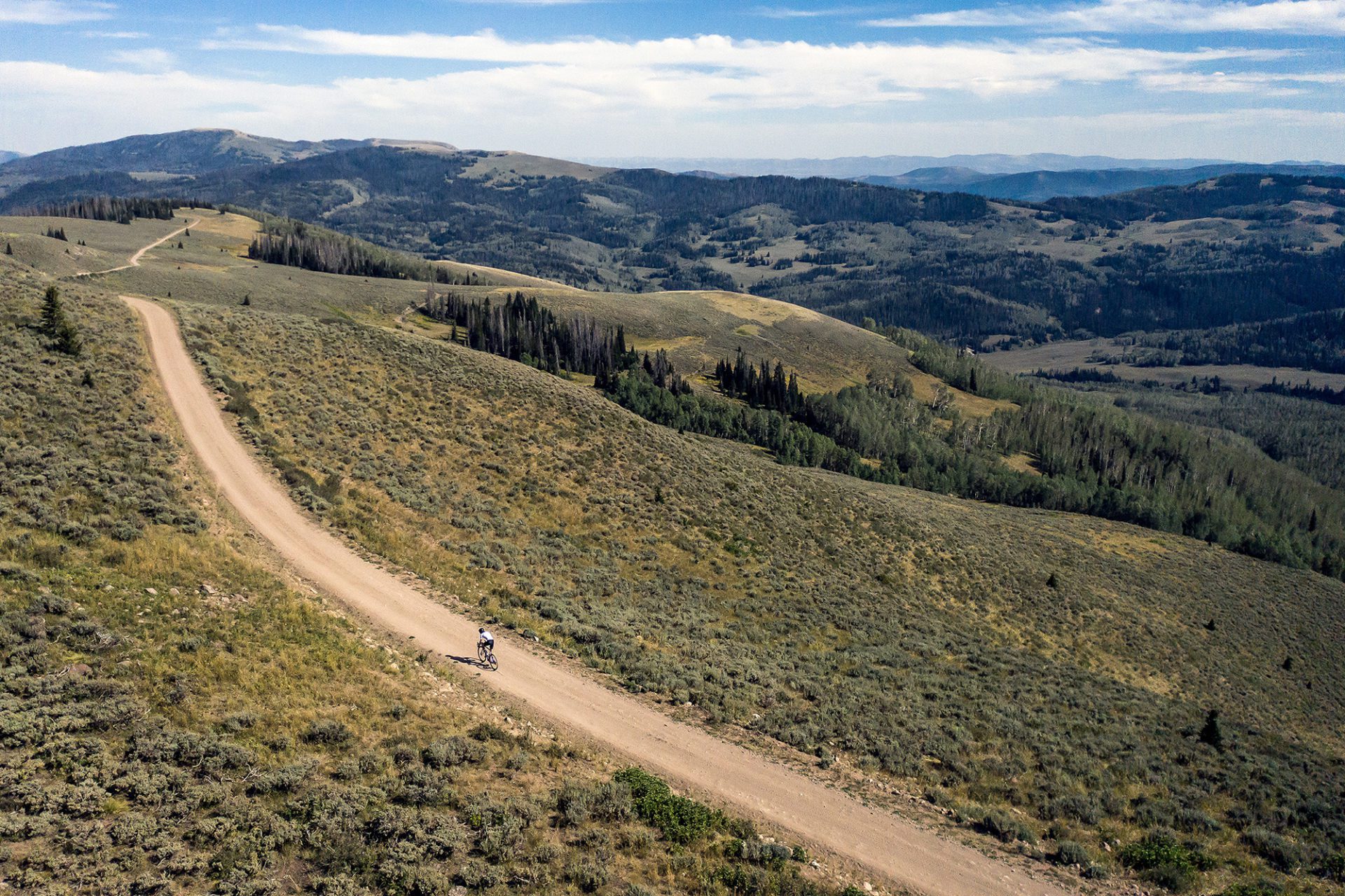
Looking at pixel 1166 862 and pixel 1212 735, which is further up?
pixel 1166 862

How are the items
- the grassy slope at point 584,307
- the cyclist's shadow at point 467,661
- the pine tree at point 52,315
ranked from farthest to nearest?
1. the grassy slope at point 584,307
2. the pine tree at point 52,315
3. the cyclist's shadow at point 467,661

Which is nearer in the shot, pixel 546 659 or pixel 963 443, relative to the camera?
pixel 546 659

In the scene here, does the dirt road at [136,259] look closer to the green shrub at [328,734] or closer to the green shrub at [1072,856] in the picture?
the green shrub at [328,734]

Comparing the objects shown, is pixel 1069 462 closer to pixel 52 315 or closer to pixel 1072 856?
pixel 1072 856

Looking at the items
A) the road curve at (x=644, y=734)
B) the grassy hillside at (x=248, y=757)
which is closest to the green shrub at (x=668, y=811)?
the grassy hillside at (x=248, y=757)

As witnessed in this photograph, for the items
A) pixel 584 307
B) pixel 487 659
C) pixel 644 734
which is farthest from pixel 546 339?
pixel 644 734

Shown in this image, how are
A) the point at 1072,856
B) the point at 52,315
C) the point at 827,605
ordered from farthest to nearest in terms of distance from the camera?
the point at 827,605
the point at 52,315
the point at 1072,856

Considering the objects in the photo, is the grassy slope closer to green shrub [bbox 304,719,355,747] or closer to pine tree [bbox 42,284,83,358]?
pine tree [bbox 42,284,83,358]
